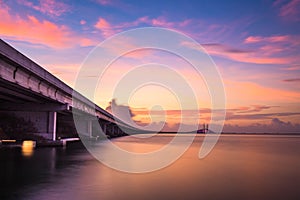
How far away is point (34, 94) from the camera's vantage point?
43938 mm

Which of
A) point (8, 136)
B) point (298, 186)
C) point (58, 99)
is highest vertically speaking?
point (58, 99)

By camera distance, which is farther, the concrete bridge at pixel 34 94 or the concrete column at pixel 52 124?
the concrete column at pixel 52 124

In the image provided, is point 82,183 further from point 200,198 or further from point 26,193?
point 200,198

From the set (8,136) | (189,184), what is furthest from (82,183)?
(8,136)

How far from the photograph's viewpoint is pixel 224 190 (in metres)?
17.9

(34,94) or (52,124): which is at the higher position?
(34,94)

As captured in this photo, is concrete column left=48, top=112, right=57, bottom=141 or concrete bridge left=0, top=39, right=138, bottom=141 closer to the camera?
concrete bridge left=0, top=39, right=138, bottom=141

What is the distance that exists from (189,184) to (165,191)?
3.08m

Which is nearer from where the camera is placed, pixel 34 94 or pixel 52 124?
pixel 34 94

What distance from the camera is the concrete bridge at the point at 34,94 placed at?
31.2 m

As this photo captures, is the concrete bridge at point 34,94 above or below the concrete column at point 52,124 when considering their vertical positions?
above

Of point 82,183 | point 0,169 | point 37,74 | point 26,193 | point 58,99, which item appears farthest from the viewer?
point 58,99

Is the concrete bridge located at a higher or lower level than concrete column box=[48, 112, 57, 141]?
higher

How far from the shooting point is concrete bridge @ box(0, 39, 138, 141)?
1227 inches
